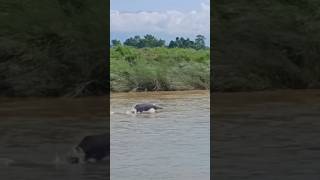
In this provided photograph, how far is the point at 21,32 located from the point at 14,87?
60.5 inches

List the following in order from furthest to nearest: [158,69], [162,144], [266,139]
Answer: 1. [158,69]
2. [266,139]
3. [162,144]

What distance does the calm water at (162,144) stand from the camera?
6.29 metres

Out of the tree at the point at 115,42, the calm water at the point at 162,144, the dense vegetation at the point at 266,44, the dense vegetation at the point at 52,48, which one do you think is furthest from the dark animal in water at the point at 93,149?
the tree at the point at 115,42

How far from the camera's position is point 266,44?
1908cm

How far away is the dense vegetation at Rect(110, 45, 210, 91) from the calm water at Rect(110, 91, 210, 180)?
4.16 m

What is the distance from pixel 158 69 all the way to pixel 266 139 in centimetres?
1012

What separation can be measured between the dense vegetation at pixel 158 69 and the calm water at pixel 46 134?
9.06ft

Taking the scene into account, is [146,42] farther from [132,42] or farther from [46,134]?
[46,134]

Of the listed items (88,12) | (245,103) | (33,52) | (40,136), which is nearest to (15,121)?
(40,136)

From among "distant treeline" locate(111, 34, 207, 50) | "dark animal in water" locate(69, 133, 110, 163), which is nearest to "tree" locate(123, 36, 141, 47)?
"distant treeline" locate(111, 34, 207, 50)

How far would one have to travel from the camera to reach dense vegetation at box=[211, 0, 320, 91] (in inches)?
720

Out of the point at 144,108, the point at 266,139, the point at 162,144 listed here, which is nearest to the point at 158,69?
the point at 144,108

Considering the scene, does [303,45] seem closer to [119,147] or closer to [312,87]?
[312,87]

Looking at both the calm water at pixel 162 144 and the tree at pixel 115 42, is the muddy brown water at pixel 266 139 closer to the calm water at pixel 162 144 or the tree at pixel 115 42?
the calm water at pixel 162 144
